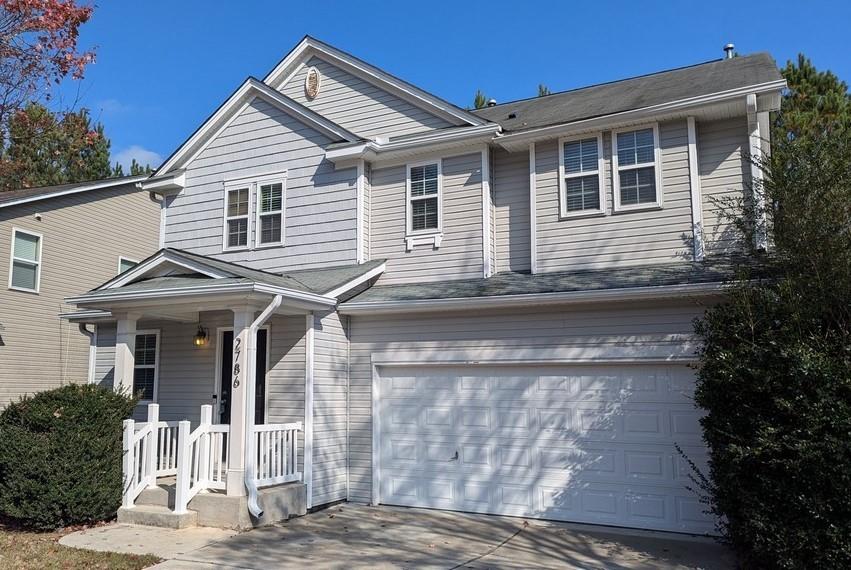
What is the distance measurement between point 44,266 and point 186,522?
387 inches

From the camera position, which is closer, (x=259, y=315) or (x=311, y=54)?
(x=259, y=315)

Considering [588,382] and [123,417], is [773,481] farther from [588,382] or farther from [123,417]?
[123,417]

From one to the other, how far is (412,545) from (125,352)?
5.07 meters

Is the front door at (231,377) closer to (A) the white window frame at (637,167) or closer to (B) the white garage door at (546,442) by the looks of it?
(B) the white garage door at (546,442)

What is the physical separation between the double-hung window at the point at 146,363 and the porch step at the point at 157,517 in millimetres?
3059

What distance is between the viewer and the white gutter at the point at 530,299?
811cm

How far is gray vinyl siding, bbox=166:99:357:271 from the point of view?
37.2 feet

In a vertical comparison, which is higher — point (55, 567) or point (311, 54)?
point (311, 54)

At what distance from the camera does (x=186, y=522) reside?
848 centimetres

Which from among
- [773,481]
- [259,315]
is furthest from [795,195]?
[259,315]

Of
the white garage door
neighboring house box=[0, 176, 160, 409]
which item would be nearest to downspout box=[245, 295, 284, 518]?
the white garage door

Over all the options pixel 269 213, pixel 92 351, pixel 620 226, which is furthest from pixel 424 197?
pixel 92 351

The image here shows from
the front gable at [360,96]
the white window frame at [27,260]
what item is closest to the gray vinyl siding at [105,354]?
the white window frame at [27,260]

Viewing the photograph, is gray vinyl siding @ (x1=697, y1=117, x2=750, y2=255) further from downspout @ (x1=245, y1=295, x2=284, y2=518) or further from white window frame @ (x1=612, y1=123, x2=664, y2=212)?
downspout @ (x1=245, y1=295, x2=284, y2=518)
